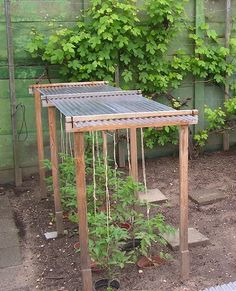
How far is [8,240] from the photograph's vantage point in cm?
451

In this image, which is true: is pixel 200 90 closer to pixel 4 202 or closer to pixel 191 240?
pixel 191 240

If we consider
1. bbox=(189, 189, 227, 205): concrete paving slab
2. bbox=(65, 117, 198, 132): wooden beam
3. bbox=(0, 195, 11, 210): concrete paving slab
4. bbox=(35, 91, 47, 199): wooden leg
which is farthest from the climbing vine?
bbox=(65, 117, 198, 132): wooden beam

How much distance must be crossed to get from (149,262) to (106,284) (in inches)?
19.0

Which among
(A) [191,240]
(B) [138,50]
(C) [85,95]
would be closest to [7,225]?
(C) [85,95]

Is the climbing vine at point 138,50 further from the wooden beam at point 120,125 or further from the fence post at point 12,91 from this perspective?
the wooden beam at point 120,125

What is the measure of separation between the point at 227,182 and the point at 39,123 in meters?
2.55

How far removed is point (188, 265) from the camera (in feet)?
11.9

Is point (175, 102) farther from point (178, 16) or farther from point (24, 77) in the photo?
point (24, 77)

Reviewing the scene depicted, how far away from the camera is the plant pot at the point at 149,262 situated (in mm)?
3803

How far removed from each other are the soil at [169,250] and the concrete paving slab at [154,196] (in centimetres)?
10

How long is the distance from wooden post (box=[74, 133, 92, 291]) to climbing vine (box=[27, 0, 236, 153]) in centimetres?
282

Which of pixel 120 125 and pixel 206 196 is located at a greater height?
pixel 120 125

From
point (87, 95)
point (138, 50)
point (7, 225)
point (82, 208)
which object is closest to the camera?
point (82, 208)

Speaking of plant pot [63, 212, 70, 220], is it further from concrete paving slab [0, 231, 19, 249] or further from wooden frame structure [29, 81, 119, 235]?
concrete paving slab [0, 231, 19, 249]
